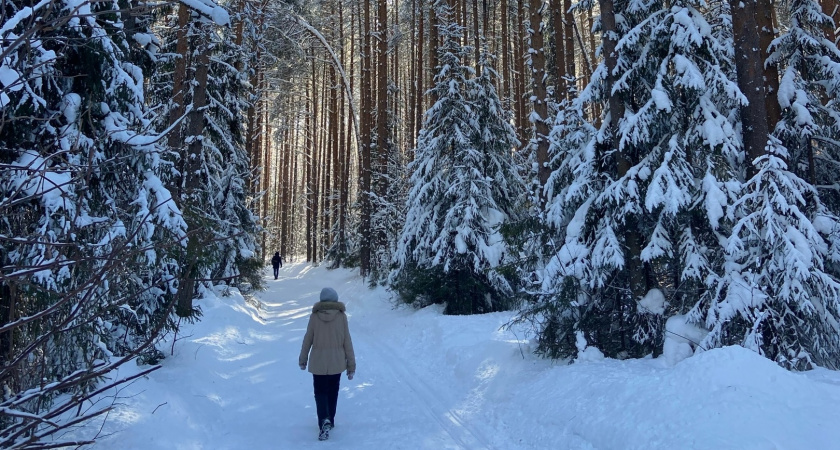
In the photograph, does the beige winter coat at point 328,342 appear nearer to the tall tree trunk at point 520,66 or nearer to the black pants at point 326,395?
the black pants at point 326,395

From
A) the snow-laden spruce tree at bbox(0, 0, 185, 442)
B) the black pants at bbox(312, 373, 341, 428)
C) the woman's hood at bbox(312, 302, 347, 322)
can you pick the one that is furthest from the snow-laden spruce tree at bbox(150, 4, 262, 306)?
the black pants at bbox(312, 373, 341, 428)

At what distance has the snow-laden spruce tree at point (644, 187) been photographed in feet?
21.7

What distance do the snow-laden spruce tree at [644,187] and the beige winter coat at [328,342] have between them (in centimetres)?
291

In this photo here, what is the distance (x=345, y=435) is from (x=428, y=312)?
7.54 metres

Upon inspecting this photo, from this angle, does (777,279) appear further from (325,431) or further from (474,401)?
(325,431)

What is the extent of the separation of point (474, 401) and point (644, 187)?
380 centimetres

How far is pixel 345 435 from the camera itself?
6.05m

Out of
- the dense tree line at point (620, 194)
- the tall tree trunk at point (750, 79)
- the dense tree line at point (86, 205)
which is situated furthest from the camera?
the tall tree trunk at point (750, 79)

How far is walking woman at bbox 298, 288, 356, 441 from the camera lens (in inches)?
239

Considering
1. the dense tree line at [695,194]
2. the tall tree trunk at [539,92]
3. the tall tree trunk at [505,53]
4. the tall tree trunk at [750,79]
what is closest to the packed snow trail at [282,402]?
the dense tree line at [695,194]

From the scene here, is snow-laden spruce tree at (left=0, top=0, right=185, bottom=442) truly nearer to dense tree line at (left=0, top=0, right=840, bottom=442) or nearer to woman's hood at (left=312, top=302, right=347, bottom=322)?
dense tree line at (left=0, top=0, right=840, bottom=442)

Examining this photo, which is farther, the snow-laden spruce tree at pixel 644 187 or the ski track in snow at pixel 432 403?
the snow-laden spruce tree at pixel 644 187

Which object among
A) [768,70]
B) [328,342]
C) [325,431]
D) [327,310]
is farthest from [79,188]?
[768,70]

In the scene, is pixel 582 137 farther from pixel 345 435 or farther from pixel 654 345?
pixel 345 435
